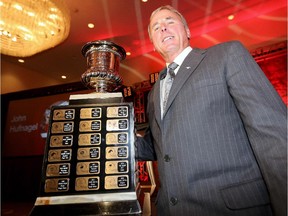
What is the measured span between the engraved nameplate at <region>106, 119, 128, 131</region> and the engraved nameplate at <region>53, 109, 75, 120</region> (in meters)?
0.14

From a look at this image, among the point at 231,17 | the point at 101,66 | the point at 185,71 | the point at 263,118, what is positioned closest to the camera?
the point at 263,118

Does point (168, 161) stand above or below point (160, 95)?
below

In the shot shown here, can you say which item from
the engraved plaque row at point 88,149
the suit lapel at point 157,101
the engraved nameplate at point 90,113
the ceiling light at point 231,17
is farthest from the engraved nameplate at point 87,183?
the ceiling light at point 231,17

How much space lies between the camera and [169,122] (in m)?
0.81

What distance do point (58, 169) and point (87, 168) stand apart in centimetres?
10

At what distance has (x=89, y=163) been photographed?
0.72m

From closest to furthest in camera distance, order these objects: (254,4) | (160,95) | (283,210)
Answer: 1. (283,210)
2. (160,95)
3. (254,4)

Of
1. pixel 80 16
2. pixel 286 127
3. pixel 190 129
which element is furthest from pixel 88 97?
pixel 80 16

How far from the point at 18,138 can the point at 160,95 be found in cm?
611

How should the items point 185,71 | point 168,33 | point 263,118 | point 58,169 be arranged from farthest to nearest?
point 168,33 < point 185,71 < point 58,169 < point 263,118

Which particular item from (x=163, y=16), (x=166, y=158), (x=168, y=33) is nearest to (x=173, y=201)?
(x=166, y=158)

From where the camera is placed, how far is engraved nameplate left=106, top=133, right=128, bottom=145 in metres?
0.75

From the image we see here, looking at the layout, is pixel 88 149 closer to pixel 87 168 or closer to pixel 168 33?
pixel 87 168

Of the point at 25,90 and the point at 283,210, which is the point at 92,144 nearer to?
the point at 283,210
